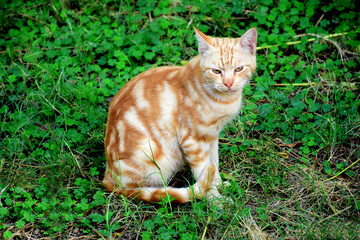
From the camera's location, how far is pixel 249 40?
315 centimetres

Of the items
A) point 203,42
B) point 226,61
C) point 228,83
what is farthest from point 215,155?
point 203,42

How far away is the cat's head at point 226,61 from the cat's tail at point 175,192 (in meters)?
0.63

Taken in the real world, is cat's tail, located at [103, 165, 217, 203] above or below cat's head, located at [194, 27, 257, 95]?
below

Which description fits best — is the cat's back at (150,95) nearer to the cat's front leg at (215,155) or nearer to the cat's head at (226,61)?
the cat's head at (226,61)

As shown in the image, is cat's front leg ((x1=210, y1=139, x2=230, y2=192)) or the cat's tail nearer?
the cat's tail

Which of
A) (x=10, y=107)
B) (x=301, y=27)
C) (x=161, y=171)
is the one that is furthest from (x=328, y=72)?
(x=10, y=107)

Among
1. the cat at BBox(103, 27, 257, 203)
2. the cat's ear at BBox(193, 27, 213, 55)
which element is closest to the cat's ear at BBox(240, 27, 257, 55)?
the cat at BBox(103, 27, 257, 203)

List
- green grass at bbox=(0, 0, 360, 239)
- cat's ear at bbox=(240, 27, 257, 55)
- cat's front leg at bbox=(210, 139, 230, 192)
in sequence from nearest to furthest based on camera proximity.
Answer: cat's ear at bbox=(240, 27, 257, 55) < green grass at bbox=(0, 0, 360, 239) < cat's front leg at bbox=(210, 139, 230, 192)

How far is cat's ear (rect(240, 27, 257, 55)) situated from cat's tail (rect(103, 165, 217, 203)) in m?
0.94

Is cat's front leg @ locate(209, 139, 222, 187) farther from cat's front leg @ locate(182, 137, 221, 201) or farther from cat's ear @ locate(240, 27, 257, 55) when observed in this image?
cat's ear @ locate(240, 27, 257, 55)

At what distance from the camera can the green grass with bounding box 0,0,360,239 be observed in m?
3.24

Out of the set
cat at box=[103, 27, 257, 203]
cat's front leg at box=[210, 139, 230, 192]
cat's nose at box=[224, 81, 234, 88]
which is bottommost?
cat's front leg at box=[210, 139, 230, 192]

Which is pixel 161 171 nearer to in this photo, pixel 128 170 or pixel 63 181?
pixel 128 170

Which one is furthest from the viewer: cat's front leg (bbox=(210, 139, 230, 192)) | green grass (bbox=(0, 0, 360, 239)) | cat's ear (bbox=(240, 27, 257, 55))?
cat's front leg (bbox=(210, 139, 230, 192))
